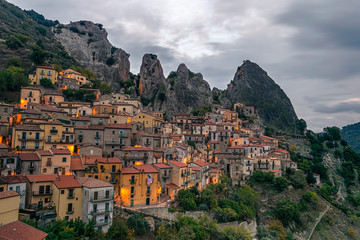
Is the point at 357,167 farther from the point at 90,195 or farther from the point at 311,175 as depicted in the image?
the point at 90,195

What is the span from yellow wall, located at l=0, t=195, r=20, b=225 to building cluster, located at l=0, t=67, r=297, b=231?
0.11 m

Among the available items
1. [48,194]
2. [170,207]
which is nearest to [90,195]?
[48,194]

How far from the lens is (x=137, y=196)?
132ft

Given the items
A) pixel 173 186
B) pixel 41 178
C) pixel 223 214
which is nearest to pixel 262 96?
pixel 223 214

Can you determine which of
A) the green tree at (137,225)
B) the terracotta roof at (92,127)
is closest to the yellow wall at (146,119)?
the terracotta roof at (92,127)

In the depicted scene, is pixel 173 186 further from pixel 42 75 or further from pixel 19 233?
pixel 42 75

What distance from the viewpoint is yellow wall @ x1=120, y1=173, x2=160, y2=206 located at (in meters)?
39.2

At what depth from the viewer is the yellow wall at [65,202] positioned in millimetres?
30553

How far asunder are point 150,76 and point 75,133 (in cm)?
7405

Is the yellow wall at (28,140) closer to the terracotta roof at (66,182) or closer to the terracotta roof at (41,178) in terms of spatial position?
the terracotta roof at (41,178)

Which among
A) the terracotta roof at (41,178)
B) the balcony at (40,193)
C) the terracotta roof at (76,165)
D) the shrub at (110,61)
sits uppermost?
the shrub at (110,61)

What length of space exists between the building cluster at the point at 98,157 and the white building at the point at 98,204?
0.40ft

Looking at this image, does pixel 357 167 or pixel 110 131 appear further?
pixel 357 167

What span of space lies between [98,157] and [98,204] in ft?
41.1
